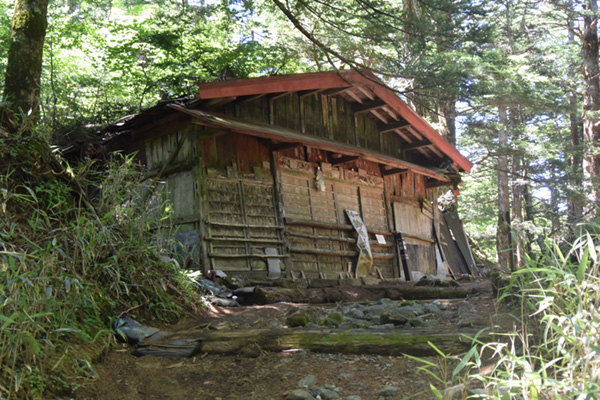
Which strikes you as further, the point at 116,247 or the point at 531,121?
the point at 531,121

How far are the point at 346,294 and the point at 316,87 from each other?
4808 mm

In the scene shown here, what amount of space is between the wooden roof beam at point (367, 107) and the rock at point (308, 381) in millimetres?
10022

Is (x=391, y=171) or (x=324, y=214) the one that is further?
(x=391, y=171)

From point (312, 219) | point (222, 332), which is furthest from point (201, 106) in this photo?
point (222, 332)

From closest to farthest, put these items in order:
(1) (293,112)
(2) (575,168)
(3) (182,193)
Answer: (3) (182,193), (1) (293,112), (2) (575,168)

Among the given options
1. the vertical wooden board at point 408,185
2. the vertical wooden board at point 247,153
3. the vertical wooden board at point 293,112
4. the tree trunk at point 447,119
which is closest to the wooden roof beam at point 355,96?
the vertical wooden board at point 293,112

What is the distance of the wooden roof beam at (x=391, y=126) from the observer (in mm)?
14233

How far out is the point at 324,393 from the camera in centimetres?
398

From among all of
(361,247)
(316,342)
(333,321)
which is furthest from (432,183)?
(316,342)

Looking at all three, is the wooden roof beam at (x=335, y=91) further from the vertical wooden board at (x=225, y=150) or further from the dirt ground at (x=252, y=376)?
the dirt ground at (x=252, y=376)

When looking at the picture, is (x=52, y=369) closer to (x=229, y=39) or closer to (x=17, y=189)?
(x=17, y=189)

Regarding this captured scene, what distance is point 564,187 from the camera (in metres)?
19.0

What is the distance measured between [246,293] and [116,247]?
273 centimetres

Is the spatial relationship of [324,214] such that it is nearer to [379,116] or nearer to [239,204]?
[239,204]
